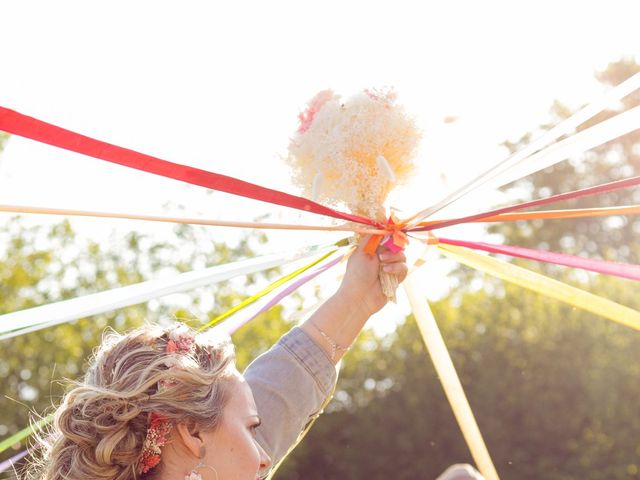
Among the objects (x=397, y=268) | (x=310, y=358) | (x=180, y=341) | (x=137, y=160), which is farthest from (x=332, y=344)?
(x=137, y=160)

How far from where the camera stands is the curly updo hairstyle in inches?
104

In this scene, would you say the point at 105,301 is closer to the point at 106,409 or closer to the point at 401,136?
the point at 106,409

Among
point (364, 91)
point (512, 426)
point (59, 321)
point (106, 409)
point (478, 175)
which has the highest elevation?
point (364, 91)

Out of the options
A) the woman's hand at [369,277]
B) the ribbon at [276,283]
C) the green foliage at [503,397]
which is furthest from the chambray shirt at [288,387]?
the green foliage at [503,397]

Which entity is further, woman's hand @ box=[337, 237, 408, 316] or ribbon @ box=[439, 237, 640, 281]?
woman's hand @ box=[337, 237, 408, 316]

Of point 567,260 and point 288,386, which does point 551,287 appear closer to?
point 567,260

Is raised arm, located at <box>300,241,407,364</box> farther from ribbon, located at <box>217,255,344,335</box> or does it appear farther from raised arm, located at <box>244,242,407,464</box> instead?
ribbon, located at <box>217,255,344,335</box>

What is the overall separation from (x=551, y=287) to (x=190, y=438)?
1.61 metres

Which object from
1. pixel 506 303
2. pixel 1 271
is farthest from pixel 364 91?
pixel 1 271

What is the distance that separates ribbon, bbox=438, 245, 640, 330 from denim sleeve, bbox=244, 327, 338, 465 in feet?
2.39

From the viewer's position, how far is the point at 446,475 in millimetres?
5344

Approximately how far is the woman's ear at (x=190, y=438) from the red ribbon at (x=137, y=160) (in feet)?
2.42

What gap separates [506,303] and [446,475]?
10468 millimetres

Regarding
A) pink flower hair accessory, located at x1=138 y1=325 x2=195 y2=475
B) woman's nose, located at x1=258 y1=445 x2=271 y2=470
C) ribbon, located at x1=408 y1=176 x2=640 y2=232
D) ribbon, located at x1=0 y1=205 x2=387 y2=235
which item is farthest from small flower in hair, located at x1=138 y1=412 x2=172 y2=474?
ribbon, located at x1=408 y1=176 x2=640 y2=232
